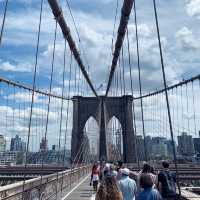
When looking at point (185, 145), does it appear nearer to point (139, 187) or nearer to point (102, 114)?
point (102, 114)

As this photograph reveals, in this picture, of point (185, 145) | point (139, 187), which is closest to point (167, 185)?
point (139, 187)

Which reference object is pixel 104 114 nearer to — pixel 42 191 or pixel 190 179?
pixel 190 179

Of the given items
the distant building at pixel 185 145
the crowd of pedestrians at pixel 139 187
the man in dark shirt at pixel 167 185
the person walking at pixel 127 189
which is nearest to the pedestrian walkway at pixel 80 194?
the crowd of pedestrians at pixel 139 187

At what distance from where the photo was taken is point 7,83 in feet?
67.3

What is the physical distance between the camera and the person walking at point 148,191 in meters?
3.10

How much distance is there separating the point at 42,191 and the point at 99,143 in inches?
1707

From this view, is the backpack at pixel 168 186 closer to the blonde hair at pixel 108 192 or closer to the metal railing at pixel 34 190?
the blonde hair at pixel 108 192

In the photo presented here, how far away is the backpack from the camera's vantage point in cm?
461

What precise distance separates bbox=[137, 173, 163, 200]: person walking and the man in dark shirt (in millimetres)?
1560

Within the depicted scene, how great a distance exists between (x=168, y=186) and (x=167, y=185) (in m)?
0.02

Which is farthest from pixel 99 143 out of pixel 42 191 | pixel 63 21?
pixel 42 191

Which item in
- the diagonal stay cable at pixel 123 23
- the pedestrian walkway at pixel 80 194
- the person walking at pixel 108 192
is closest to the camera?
the person walking at pixel 108 192

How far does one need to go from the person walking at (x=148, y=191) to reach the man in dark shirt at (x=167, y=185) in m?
1.56

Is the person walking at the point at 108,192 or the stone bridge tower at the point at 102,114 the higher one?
the stone bridge tower at the point at 102,114
